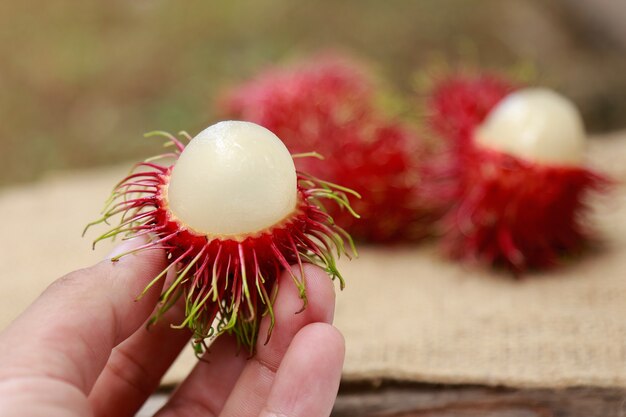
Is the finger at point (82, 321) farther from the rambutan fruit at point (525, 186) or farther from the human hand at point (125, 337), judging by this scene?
the rambutan fruit at point (525, 186)

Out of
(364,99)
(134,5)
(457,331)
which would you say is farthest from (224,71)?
(457,331)

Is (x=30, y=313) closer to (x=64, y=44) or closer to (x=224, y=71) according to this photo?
(x=224, y=71)

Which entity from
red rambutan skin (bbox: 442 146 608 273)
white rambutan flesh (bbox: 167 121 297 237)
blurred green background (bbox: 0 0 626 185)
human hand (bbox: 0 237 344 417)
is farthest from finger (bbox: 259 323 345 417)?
blurred green background (bbox: 0 0 626 185)

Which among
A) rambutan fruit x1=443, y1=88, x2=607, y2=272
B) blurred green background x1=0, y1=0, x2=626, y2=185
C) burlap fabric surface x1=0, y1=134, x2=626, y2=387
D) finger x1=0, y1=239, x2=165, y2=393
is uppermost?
finger x1=0, y1=239, x2=165, y2=393

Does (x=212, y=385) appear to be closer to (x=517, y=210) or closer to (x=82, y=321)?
(x=82, y=321)

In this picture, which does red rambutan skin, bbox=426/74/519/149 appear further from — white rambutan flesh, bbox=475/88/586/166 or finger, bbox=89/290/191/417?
finger, bbox=89/290/191/417
